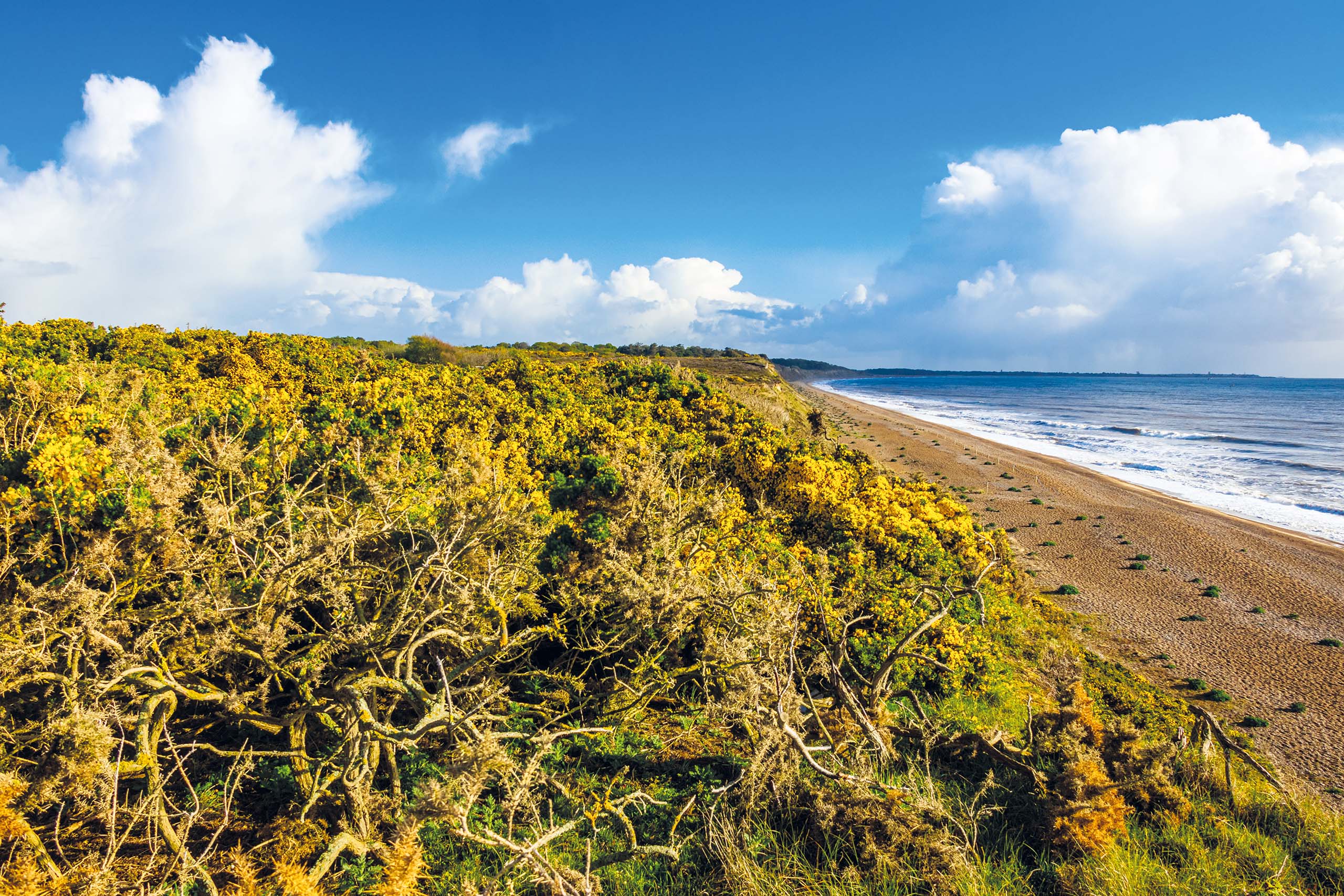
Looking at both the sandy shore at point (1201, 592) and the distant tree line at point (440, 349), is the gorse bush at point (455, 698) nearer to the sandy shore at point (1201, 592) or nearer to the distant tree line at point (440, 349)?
the sandy shore at point (1201, 592)

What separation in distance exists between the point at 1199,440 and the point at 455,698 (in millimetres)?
57817

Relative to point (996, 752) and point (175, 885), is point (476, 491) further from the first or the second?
point (996, 752)

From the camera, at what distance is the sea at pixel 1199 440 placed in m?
25.4

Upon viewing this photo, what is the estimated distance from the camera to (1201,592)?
15086 millimetres

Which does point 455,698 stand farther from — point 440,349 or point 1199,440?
point 1199,440

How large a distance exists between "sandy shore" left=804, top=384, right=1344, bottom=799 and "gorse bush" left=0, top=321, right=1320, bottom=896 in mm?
3943

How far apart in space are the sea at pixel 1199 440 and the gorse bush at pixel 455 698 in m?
24.4

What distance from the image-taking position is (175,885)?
11.6 feet

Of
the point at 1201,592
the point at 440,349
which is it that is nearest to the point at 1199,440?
the point at 1201,592

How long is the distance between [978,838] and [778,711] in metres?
2.30

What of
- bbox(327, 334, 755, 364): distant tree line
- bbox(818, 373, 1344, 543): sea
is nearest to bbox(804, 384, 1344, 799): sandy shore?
bbox(818, 373, 1344, 543): sea

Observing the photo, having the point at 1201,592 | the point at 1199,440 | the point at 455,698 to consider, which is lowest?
the point at 1201,592

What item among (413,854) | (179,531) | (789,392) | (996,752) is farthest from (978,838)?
(789,392)

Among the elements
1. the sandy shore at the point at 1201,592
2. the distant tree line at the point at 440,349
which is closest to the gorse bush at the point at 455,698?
the sandy shore at the point at 1201,592
